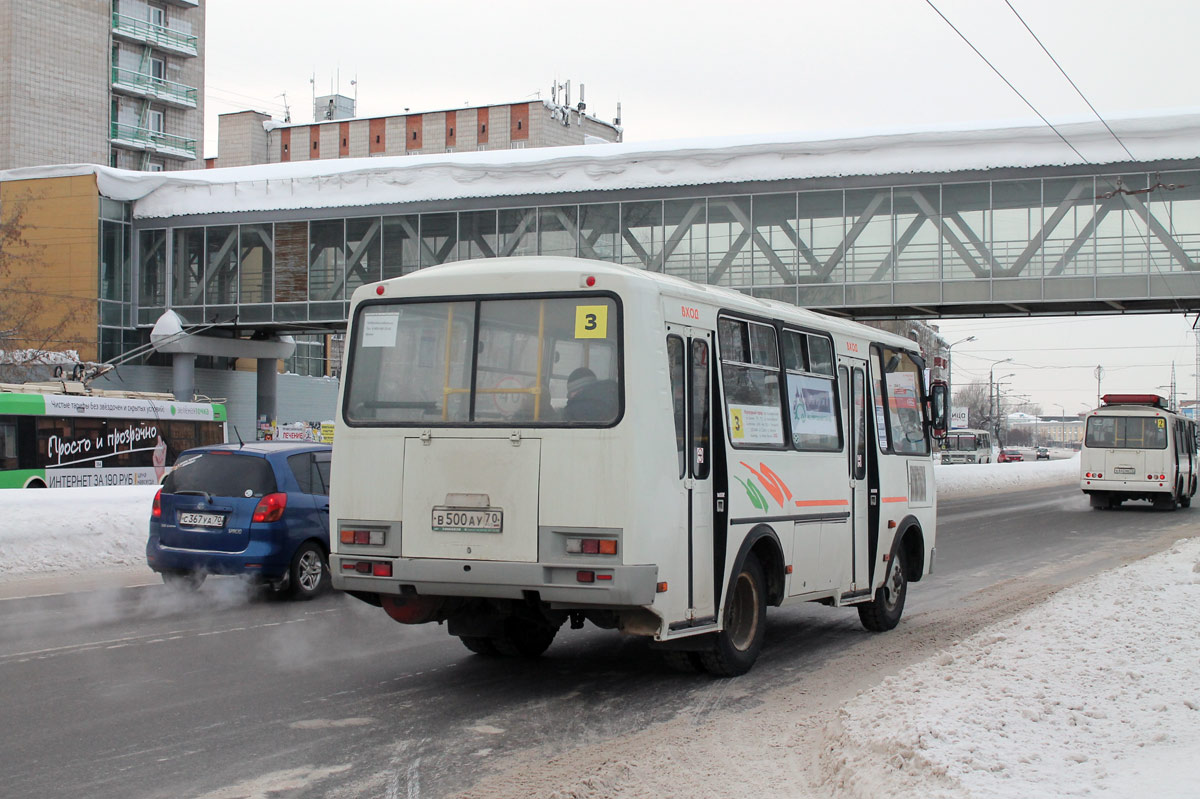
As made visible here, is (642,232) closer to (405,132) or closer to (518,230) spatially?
(518,230)

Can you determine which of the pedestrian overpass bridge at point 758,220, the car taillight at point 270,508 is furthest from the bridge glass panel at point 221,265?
the car taillight at point 270,508

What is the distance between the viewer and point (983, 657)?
26.4 feet

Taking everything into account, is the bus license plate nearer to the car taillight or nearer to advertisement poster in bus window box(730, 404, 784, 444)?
advertisement poster in bus window box(730, 404, 784, 444)

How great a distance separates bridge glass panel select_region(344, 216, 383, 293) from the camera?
150 ft

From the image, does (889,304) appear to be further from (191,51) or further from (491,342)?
(191,51)

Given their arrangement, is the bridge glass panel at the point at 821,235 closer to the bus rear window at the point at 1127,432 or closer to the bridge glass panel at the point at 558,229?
the bridge glass panel at the point at 558,229

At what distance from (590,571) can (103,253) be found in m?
45.9

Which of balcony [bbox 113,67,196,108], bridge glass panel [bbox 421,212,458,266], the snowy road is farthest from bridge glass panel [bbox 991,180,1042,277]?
balcony [bbox 113,67,196,108]

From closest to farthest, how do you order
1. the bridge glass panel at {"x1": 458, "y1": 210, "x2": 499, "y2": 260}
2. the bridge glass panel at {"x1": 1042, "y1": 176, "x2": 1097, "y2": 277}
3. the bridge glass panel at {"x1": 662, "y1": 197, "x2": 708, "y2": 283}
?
the bridge glass panel at {"x1": 1042, "y1": 176, "x2": 1097, "y2": 277} → the bridge glass panel at {"x1": 662, "y1": 197, "x2": 708, "y2": 283} → the bridge glass panel at {"x1": 458, "y1": 210, "x2": 499, "y2": 260}

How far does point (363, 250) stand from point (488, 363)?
3938cm

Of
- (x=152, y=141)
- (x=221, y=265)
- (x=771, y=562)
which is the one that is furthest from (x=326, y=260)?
(x=152, y=141)

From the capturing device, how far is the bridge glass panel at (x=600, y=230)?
137ft

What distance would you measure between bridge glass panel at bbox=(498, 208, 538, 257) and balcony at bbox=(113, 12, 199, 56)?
156 feet

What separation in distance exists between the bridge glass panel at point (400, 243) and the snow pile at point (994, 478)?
20542 mm
